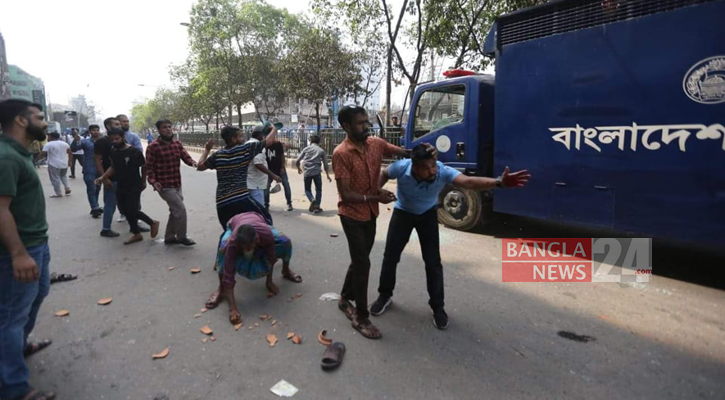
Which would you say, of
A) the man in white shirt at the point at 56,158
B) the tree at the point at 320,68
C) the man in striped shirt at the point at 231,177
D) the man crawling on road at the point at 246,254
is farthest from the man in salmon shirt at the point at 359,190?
the tree at the point at 320,68

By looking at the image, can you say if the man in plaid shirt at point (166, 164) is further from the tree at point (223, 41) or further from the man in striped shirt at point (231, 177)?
the tree at point (223, 41)

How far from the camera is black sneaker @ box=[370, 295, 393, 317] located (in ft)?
11.3

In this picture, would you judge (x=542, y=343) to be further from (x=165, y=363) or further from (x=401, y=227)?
(x=165, y=363)

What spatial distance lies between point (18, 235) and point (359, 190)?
2060mm

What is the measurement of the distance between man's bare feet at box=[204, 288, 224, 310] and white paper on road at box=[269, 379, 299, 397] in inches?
54.6

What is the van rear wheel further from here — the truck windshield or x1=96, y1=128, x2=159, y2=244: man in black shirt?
x1=96, y1=128, x2=159, y2=244: man in black shirt

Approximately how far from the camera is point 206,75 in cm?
2506

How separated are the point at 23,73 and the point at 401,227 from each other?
95.7m

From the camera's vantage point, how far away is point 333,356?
8.95 ft

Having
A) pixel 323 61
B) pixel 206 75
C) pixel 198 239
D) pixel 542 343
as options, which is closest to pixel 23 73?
pixel 206 75

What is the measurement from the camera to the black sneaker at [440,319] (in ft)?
10.5

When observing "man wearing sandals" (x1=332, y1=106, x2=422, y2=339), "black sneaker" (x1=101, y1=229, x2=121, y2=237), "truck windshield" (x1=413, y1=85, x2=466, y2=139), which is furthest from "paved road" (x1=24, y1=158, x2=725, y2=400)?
"truck windshield" (x1=413, y1=85, x2=466, y2=139)

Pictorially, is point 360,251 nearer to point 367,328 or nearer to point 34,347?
point 367,328

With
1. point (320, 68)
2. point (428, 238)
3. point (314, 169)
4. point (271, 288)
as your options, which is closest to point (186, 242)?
point (271, 288)
